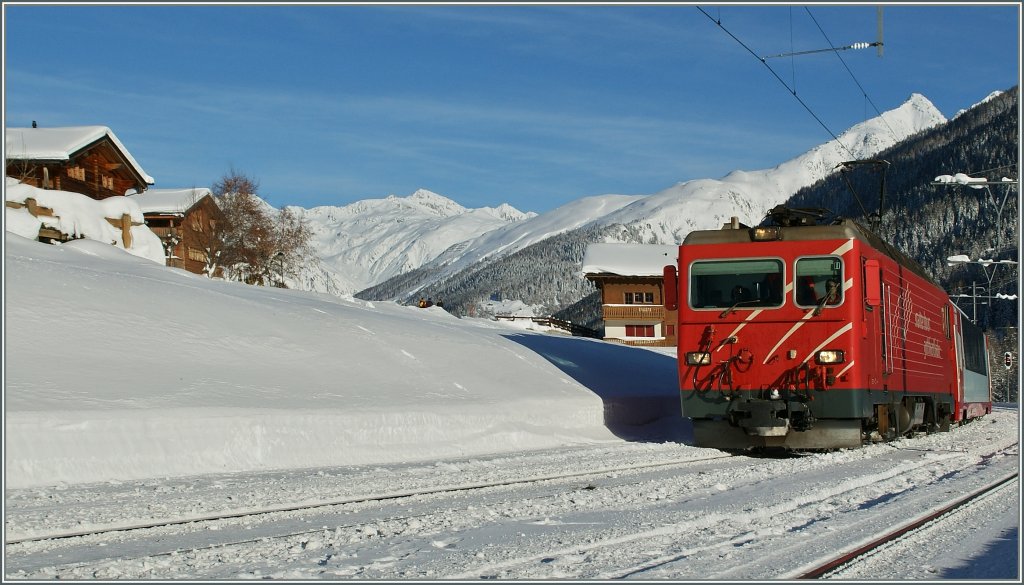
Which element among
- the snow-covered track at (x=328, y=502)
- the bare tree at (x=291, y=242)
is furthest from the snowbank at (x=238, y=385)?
the bare tree at (x=291, y=242)

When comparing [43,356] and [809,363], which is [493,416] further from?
[43,356]

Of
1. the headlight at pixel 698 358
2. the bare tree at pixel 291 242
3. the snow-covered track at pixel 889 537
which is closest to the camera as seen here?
the snow-covered track at pixel 889 537

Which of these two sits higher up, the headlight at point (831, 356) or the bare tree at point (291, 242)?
the bare tree at point (291, 242)

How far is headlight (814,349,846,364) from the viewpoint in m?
16.1

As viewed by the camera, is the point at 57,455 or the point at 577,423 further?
the point at 577,423

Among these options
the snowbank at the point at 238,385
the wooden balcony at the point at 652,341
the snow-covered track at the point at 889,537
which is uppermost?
the wooden balcony at the point at 652,341

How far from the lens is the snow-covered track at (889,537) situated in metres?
7.05

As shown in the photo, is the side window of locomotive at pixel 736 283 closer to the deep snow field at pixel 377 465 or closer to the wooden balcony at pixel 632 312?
the deep snow field at pixel 377 465

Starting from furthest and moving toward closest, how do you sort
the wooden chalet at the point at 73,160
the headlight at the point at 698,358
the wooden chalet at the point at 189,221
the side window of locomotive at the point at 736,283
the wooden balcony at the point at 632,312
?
the wooden balcony at the point at 632,312 → the wooden chalet at the point at 189,221 → the wooden chalet at the point at 73,160 → the headlight at the point at 698,358 → the side window of locomotive at the point at 736,283

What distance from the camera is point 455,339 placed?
97.7 ft

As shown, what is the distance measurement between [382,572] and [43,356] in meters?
12.0

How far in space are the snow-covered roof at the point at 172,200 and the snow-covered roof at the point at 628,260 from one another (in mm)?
23806

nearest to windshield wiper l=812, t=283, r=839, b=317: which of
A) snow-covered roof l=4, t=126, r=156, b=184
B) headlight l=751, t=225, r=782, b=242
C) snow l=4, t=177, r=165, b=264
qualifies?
headlight l=751, t=225, r=782, b=242

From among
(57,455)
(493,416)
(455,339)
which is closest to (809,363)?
(493,416)
